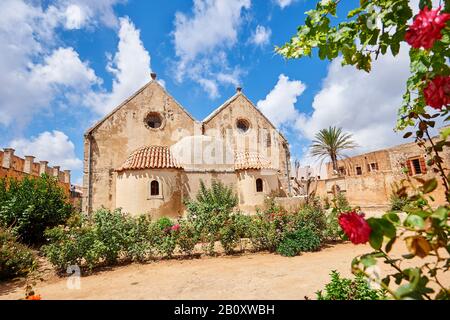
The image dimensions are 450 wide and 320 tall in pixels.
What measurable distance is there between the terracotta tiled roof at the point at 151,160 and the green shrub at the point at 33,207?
12.1 feet

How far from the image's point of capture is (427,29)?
4.15 feet

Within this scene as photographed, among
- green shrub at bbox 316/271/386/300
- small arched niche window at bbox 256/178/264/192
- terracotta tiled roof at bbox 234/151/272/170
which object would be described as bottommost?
green shrub at bbox 316/271/386/300

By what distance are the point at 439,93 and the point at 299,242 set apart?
9359mm

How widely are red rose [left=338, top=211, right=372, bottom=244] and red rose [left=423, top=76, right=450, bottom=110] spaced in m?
0.75

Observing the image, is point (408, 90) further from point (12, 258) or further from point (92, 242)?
point (12, 258)

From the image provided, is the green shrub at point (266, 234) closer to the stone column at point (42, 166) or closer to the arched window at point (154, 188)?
the arched window at point (154, 188)

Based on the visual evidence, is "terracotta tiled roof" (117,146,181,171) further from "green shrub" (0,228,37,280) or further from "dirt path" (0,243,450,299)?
"green shrub" (0,228,37,280)

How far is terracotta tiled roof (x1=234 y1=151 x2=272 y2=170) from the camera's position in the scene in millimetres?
17188

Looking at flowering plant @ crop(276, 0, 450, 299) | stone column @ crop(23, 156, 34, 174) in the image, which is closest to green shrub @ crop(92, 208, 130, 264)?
flowering plant @ crop(276, 0, 450, 299)

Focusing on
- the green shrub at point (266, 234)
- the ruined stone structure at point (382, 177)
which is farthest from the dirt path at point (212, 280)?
the ruined stone structure at point (382, 177)

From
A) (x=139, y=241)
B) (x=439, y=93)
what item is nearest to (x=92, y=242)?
(x=139, y=241)
